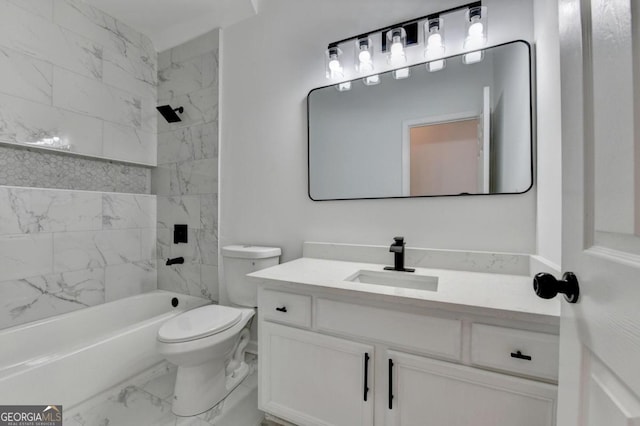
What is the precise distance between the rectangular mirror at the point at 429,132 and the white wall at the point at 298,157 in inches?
3.1

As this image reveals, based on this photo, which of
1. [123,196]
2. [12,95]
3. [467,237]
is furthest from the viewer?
[123,196]

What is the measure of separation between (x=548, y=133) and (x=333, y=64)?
46.4 inches

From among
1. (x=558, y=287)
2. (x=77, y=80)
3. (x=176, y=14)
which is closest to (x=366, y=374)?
(x=558, y=287)

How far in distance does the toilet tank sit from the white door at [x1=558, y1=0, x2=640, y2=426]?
148 centimetres

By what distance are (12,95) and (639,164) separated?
9.00 feet

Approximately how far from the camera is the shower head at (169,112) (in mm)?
2238

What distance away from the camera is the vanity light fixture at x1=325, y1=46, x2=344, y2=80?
1639mm

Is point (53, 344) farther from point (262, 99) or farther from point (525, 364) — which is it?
point (525, 364)

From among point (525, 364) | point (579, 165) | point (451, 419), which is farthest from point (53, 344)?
point (579, 165)

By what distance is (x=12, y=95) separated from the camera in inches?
65.2

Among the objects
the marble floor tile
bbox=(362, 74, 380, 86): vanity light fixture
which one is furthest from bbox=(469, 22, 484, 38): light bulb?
the marble floor tile

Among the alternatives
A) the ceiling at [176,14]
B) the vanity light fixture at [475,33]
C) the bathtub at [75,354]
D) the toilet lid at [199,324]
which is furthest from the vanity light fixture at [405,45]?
the bathtub at [75,354]

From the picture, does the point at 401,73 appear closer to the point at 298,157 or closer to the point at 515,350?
the point at 298,157

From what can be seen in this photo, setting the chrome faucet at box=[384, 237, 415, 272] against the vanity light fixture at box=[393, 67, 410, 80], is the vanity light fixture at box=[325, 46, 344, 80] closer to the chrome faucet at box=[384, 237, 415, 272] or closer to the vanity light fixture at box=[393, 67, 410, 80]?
the vanity light fixture at box=[393, 67, 410, 80]
